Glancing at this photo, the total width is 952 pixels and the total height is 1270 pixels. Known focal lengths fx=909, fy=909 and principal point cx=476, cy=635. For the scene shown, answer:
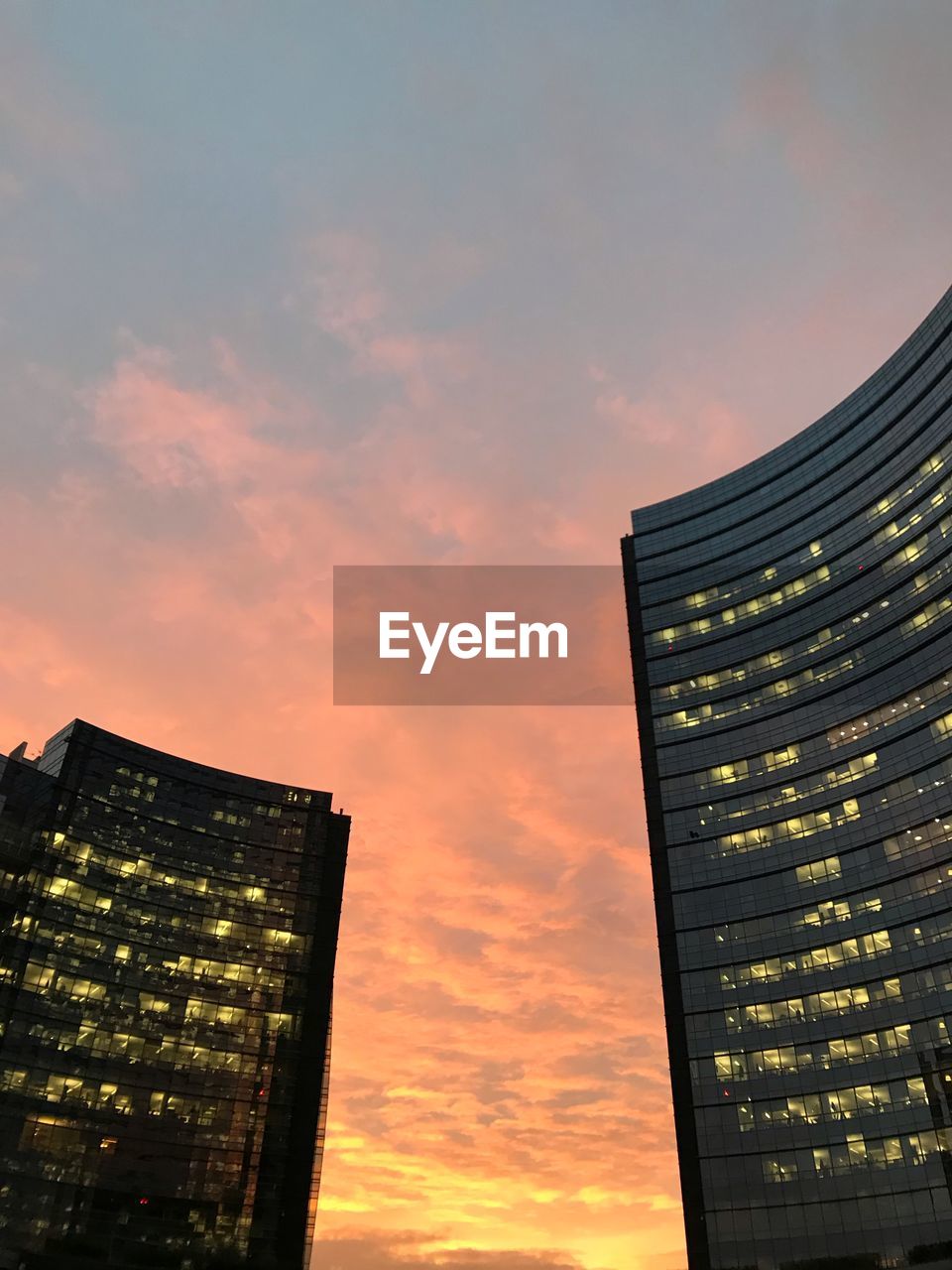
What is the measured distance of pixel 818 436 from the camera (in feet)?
454

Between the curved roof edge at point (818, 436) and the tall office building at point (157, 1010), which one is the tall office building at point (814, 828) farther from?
the tall office building at point (157, 1010)

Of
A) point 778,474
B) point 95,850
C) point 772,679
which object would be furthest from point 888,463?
point 95,850

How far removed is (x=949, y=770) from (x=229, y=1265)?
356 ft

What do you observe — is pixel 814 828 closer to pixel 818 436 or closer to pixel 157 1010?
pixel 818 436

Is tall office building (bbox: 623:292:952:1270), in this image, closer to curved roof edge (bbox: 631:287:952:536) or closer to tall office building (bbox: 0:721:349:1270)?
curved roof edge (bbox: 631:287:952:536)

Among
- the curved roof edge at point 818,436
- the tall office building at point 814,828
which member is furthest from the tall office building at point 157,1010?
the curved roof edge at point 818,436

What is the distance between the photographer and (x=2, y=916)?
414 ft

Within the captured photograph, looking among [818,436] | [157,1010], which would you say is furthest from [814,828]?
[157,1010]

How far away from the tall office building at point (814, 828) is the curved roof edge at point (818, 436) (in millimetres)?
505

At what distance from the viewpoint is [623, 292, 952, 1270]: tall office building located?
299 feet

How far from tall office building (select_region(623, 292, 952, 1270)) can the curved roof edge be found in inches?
19.9

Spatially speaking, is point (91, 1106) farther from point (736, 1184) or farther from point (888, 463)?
point (888, 463)

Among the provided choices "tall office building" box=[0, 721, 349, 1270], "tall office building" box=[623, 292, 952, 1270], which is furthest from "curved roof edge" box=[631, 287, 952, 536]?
"tall office building" box=[0, 721, 349, 1270]

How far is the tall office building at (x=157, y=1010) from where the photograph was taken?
115125mm
